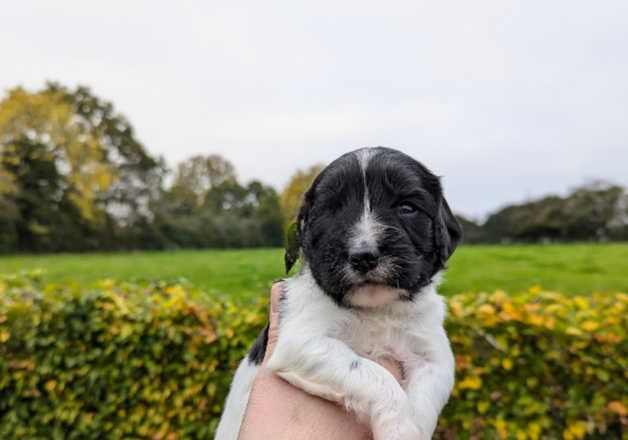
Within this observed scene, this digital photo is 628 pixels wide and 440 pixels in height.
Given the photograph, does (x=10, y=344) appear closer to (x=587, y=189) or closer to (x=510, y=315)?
(x=510, y=315)

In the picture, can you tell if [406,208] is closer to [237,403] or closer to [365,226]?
[365,226]

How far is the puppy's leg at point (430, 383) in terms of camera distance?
234 cm

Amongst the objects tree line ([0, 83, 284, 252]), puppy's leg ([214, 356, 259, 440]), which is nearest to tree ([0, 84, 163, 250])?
tree line ([0, 83, 284, 252])

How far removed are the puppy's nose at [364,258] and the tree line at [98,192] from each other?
76.1ft

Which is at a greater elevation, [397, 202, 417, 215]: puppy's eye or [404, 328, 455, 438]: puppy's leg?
[397, 202, 417, 215]: puppy's eye

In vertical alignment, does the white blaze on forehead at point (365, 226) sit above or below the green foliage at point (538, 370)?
above

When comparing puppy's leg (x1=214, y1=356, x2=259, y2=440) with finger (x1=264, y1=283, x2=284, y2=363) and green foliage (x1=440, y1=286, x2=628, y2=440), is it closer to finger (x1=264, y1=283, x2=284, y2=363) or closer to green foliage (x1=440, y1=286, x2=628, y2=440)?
finger (x1=264, y1=283, x2=284, y2=363)

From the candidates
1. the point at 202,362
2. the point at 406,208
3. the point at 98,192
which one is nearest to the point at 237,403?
the point at 406,208

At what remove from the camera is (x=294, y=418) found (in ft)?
8.07

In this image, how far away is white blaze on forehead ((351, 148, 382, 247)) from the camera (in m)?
2.26

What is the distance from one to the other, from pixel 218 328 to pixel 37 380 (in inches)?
87.5

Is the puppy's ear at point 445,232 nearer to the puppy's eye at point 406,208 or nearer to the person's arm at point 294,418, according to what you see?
the puppy's eye at point 406,208

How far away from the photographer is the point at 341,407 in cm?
249

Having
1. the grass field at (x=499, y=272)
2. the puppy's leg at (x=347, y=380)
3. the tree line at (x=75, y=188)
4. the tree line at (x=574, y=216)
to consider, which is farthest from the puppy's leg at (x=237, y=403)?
the tree line at (x=75, y=188)
